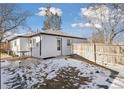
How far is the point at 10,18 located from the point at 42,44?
71 centimetres

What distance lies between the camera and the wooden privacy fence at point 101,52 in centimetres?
406

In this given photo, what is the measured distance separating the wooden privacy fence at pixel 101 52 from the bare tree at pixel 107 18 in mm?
161

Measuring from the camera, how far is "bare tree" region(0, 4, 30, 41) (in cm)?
409

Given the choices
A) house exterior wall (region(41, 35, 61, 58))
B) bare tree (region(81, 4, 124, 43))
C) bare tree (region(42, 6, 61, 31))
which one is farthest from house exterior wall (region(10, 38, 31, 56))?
bare tree (region(81, 4, 124, 43))

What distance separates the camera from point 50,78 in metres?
4.11

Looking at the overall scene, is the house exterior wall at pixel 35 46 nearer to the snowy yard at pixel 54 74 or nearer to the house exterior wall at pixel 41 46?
the house exterior wall at pixel 41 46

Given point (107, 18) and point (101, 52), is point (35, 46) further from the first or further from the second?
point (107, 18)

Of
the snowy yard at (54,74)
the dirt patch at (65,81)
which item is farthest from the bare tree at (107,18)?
the dirt patch at (65,81)

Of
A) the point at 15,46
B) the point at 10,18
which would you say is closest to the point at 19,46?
the point at 15,46

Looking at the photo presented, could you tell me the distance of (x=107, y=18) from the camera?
4.07m

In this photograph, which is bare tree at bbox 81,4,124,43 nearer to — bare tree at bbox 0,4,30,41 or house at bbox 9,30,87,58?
house at bbox 9,30,87,58

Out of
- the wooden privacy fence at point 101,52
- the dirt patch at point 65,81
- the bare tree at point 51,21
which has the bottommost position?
the dirt patch at point 65,81

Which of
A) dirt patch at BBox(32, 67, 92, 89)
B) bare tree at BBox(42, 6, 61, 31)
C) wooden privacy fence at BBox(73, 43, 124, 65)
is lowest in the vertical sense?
dirt patch at BBox(32, 67, 92, 89)

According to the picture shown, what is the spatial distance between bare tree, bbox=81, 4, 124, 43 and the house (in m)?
0.36
